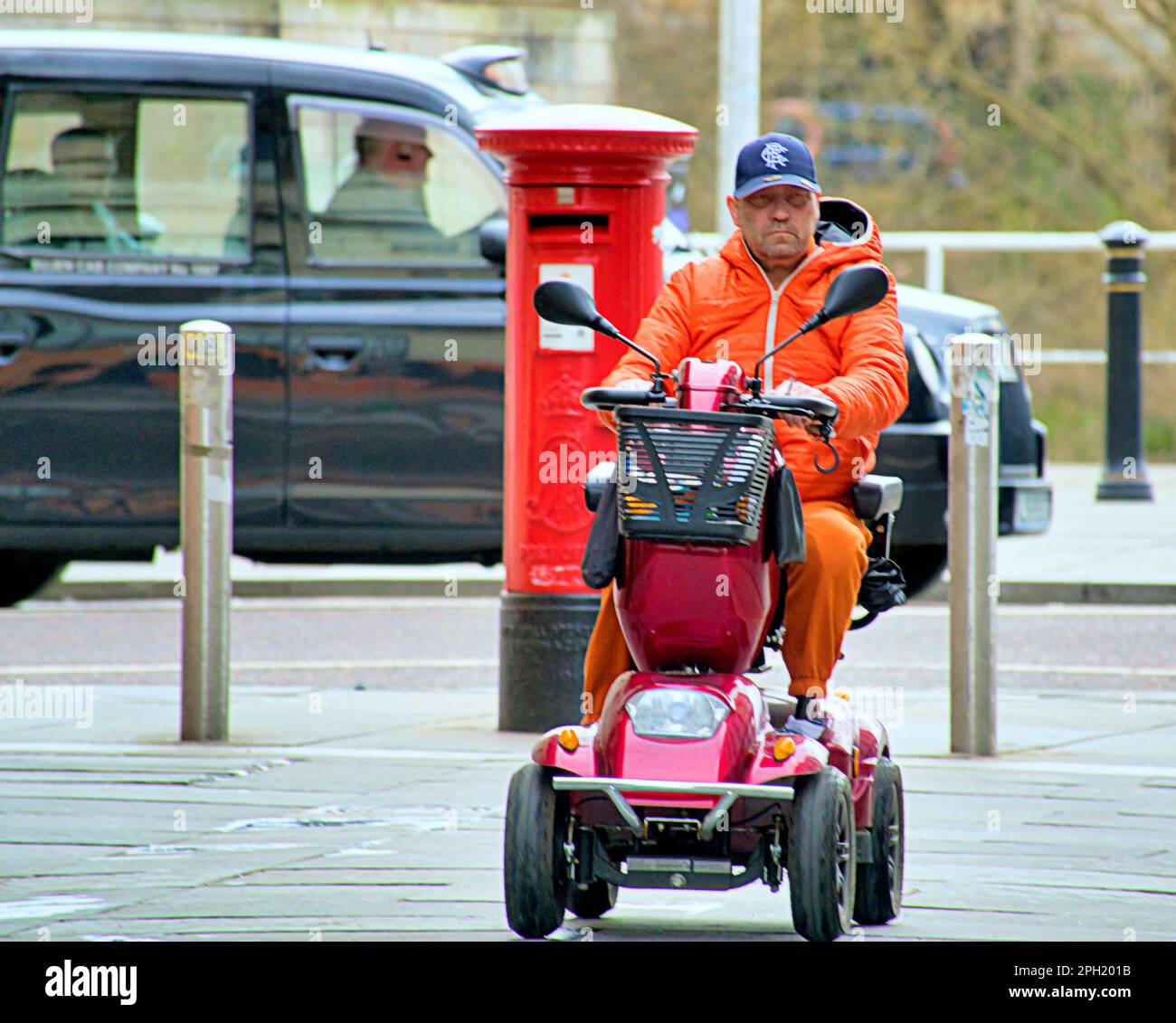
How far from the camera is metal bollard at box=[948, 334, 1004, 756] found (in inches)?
294

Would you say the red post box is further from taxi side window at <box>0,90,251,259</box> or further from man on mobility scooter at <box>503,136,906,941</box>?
taxi side window at <box>0,90,251,259</box>

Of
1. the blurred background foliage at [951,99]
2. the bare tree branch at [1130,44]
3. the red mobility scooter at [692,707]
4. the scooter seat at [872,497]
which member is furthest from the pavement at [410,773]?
the bare tree branch at [1130,44]

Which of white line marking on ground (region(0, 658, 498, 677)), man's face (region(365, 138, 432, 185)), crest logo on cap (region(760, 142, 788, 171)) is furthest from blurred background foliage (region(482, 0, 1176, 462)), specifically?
crest logo on cap (region(760, 142, 788, 171))

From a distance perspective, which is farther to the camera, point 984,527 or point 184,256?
point 184,256

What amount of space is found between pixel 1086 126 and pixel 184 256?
46.3ft

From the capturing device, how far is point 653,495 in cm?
468

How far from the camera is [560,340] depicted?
7754 millimetres

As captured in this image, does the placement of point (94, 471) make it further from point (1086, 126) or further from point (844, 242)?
point (1086, 126)

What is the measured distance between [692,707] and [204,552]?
10.6ft

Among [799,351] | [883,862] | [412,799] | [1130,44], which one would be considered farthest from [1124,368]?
[883,862]

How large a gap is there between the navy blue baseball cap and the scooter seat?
62cm

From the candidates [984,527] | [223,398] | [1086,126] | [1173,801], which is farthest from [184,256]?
[1086,126]

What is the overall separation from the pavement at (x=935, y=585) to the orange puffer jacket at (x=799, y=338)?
6334mm

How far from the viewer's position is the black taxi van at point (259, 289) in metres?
10.0
